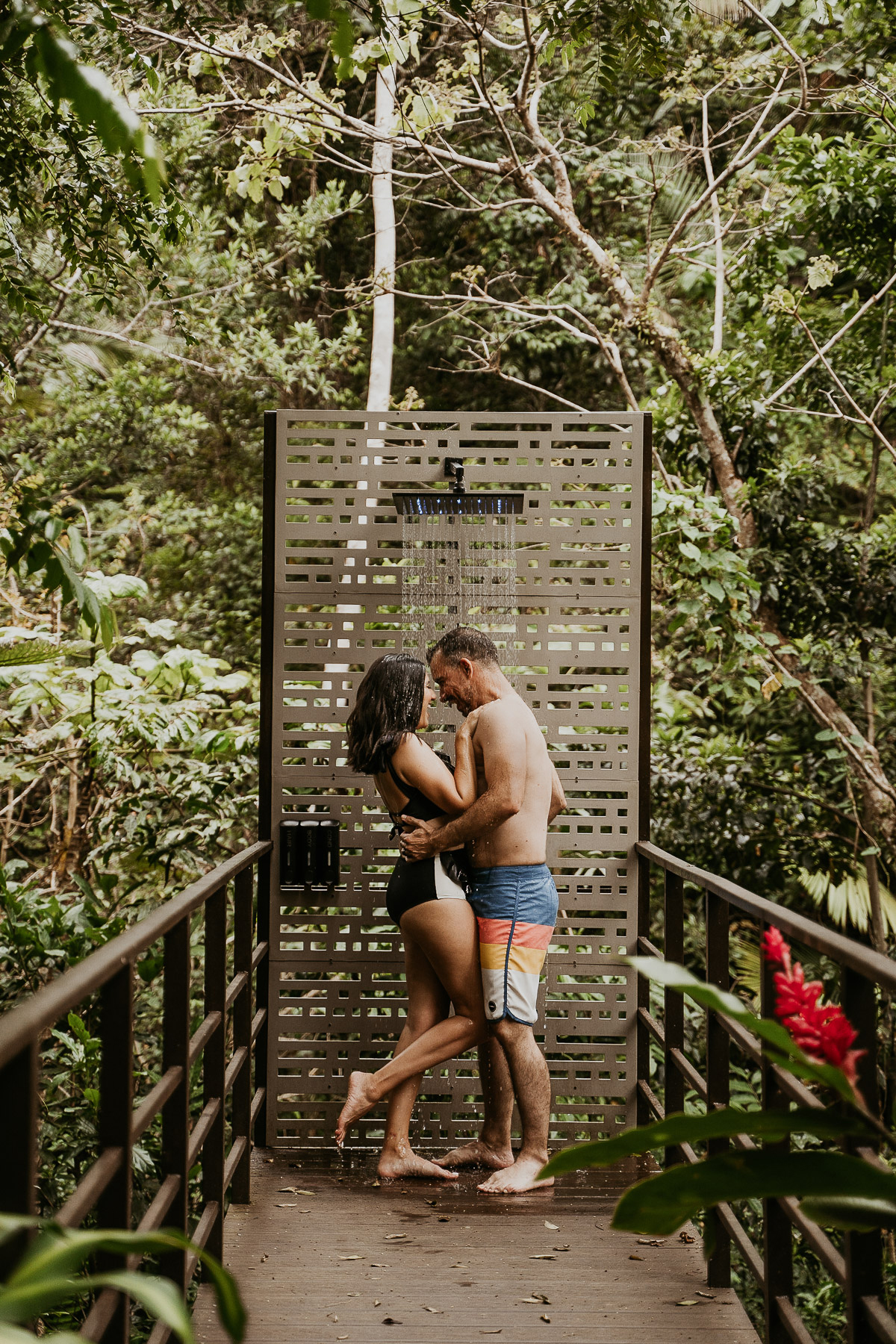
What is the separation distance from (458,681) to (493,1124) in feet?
4.95

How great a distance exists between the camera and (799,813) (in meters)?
6.11

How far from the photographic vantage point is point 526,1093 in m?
3.45

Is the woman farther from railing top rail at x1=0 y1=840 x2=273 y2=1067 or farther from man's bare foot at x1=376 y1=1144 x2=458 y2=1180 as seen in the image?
railing top rail at x1=0 y1=840 x2=273 y2=1067

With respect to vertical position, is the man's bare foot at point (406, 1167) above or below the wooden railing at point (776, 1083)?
below

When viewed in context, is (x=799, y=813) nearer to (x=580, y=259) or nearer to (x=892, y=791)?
(x=892, y=791)

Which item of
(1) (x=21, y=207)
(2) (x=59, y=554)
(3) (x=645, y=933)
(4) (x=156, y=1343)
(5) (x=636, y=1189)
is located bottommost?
(4) (x=156, y=1343)

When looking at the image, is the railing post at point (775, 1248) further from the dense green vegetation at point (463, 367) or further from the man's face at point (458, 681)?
the dense green vegetation at point (463, 367)

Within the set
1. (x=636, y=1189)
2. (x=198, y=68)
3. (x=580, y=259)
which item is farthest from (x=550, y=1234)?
(x=580, y=259)

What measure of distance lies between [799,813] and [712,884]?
3.67m

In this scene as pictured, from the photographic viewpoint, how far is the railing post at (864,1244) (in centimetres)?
163

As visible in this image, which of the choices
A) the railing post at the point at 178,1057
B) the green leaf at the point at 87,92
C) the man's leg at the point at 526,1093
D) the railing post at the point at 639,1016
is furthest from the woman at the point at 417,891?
the green leaf at the point at 87,92

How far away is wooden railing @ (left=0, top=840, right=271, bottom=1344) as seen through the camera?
1.26 meters

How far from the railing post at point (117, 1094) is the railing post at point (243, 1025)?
1.38 meters

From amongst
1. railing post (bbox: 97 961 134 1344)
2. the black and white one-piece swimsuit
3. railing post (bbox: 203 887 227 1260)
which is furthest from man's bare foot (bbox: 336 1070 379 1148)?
railing post (bbox: 97 961 134 1344)
